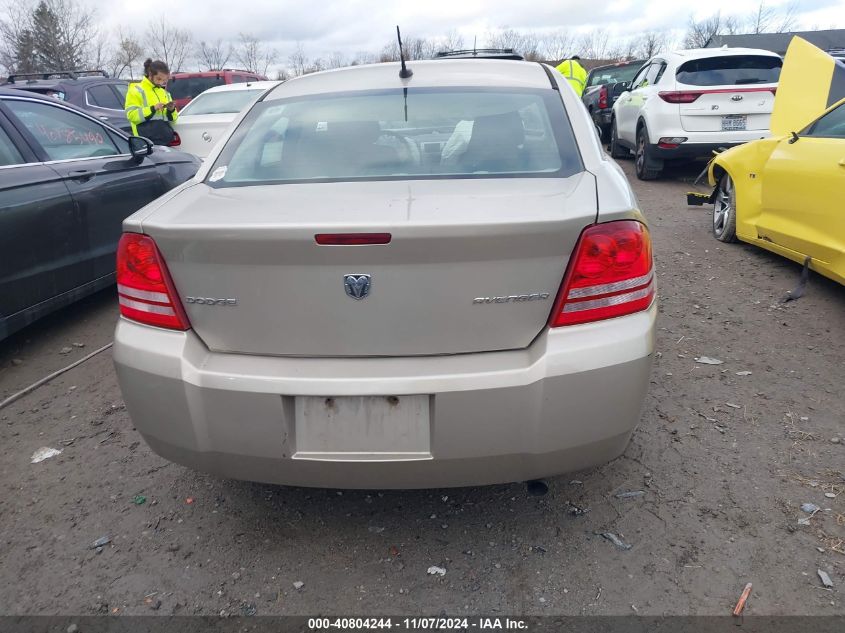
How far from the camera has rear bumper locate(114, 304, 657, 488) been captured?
1.96 meters

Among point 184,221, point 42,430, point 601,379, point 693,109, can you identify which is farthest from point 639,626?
point 693,109

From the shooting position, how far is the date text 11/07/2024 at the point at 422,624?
2.03 metres

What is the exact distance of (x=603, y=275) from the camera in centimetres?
202

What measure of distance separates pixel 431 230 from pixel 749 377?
8.13ft

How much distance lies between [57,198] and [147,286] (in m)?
2.58

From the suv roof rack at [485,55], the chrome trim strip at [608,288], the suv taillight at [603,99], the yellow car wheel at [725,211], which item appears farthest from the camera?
the suv taillight at [603,99]

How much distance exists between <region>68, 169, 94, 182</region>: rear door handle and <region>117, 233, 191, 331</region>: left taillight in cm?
265

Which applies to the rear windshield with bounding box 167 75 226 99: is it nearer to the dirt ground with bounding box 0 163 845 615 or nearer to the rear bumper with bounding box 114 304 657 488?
the dirt ground with bounding box 0 163 845 615

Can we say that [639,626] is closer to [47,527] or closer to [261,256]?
[261,256]

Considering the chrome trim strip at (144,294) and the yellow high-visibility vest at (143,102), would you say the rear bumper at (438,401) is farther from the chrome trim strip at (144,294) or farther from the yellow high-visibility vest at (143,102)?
the yellow high-visibility vest at (143,102)

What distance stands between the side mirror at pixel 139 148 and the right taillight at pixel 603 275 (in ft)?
13.5

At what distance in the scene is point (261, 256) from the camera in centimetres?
195

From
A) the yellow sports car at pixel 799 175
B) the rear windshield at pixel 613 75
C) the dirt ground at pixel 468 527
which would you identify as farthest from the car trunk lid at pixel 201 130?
the rear windshield at pixel 613 75

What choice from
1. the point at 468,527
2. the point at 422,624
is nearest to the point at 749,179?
the point at 468,527
